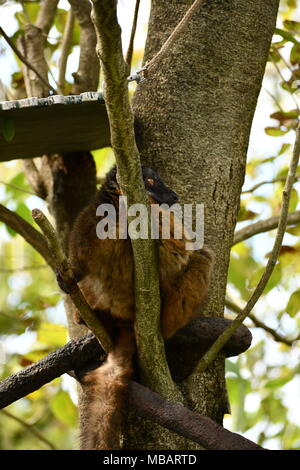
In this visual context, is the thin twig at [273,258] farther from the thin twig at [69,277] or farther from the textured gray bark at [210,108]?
the thin twig at [69,277]

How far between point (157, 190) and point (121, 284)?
0.49m

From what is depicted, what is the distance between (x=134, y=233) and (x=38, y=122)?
1467 millimetres

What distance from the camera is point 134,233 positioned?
3037 millimetres

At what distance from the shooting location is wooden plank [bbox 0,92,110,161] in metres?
3.82

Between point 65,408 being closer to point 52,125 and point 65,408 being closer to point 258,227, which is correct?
point 258,227

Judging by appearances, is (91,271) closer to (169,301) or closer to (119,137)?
(169,301)

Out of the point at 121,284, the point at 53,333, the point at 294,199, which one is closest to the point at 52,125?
the point at 121,284

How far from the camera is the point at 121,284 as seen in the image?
361 centimetres

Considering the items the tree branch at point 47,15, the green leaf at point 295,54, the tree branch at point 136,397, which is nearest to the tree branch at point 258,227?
the green leaf at point 295,54

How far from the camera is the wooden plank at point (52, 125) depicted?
3824 mm

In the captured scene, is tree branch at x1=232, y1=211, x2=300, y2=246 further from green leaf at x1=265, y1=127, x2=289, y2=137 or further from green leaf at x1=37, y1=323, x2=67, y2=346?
green leaf at x1=37, y1=323, x2=67, y2=346

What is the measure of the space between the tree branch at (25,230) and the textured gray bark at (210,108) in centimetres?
103
